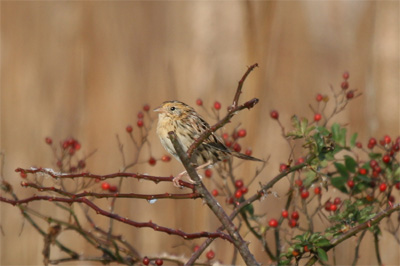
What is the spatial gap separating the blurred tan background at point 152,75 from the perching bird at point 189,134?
4.09 ft

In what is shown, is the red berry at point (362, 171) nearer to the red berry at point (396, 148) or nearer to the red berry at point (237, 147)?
the red berry at point (396, 148)

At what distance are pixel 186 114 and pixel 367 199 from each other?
101 centimetres

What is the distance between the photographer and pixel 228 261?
13.1ft

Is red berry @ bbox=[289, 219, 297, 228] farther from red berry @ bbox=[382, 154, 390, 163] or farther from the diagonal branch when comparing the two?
the diagonal branch

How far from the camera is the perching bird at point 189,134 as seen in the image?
9.89 feet

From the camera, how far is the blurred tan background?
4969 mm

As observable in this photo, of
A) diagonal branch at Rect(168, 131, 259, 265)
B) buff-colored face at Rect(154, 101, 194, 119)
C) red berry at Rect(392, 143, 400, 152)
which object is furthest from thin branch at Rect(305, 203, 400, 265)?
buff-colored face at Rect(154, 101, 194, 119)

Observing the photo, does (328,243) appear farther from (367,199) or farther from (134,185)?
(134,185)

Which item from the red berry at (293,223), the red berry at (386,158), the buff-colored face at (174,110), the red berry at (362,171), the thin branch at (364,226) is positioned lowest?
the thin branch at (364,226)

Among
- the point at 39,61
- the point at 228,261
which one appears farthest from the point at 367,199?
the point at 39,61

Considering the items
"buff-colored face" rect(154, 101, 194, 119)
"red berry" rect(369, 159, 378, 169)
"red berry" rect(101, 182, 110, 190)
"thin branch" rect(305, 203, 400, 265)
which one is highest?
"buff-colored face" rect(154, 101, 194, 119)

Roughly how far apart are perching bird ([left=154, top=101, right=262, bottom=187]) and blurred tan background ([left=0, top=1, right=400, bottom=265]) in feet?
4.09

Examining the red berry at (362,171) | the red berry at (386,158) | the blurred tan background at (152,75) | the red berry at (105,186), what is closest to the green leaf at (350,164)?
the red berry at (362,171)

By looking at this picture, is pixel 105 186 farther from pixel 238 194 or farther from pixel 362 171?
pixel 362 171
